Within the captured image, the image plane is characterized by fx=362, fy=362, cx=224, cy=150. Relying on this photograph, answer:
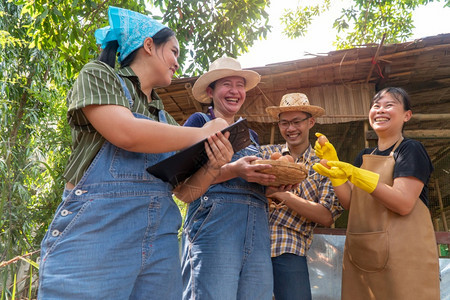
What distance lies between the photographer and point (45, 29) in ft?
13.7

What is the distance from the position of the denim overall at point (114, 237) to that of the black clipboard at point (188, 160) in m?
0.05

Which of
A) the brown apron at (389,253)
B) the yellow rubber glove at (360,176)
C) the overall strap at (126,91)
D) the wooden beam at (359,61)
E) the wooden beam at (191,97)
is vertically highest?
the wooden beam at (359,61)

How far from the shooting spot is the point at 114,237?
1.27 meters

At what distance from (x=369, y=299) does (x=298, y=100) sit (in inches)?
57.9

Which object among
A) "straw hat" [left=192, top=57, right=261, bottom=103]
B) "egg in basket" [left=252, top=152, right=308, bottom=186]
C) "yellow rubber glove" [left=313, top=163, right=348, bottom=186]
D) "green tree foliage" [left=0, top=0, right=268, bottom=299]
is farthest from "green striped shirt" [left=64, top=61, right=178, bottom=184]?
"green tree foliage" [left=0, top=0, right=268, bottom=299]

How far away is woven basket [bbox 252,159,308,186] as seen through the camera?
5.98 feet

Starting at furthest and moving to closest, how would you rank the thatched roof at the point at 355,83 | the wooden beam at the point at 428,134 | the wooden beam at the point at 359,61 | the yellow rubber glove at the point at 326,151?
the thatched roof at the point at 355,83, the wooden beam at the point at 359,61, the wooden beam at the point at 428,134, the yellow rubber glove at the point at 326,151

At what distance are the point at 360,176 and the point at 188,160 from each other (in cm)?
113

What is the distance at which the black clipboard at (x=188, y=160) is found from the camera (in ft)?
4.58

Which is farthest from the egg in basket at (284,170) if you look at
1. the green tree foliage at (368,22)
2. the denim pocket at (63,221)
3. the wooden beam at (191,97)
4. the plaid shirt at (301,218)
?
the green tree foliage at (368,22)

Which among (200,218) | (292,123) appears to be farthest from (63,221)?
(292,123)

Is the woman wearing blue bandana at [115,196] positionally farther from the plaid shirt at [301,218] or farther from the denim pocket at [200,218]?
the plaid shirt at [301,218]

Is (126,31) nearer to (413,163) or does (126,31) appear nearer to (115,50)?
(115,50)

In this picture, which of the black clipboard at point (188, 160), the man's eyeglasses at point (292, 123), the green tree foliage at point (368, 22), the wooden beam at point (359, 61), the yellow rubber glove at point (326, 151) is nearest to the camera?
the black clipboard at point (188, 160)
